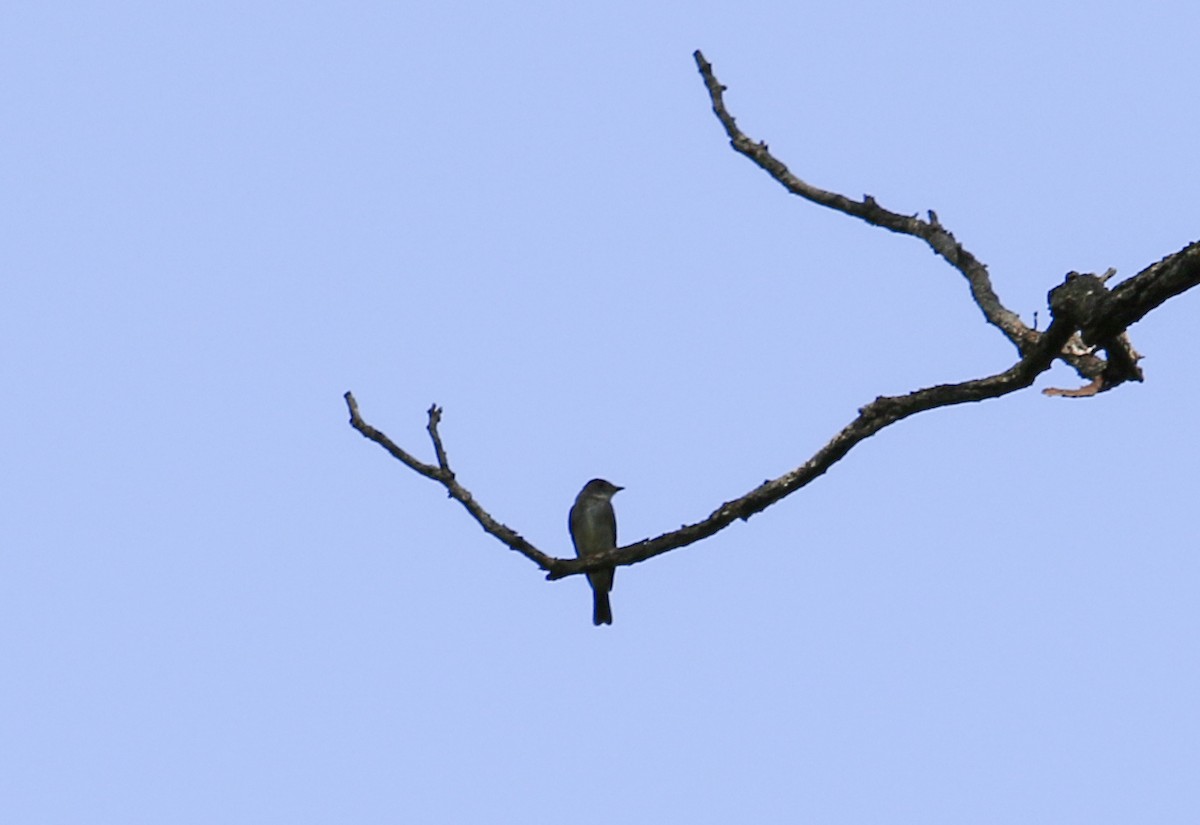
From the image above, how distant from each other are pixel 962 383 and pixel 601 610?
927cm

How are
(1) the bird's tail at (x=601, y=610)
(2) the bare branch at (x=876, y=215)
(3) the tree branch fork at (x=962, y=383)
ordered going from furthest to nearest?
(1) the bird's tail at (x=601, y=610), (2) the bare branch at (x=876, y=215), (3) the tree branch fork at (x=962, y=383)

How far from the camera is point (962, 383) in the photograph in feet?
17.9

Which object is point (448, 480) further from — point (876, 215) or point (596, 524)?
point (596, 524)

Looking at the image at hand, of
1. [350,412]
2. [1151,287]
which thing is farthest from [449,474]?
[1151,287]

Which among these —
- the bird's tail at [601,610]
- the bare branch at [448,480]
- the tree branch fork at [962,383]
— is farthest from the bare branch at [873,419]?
the bird's tail at [601,610]

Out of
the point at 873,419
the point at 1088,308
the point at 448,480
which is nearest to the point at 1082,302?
the point at 1088,308

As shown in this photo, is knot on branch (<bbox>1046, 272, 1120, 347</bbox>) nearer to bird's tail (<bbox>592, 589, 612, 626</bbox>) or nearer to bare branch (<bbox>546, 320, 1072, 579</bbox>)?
bare branch (<bbox>546, 320, 1072, 579</bbox>)

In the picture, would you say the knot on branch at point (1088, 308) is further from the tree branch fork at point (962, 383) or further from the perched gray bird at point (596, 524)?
the perched gray bird at point (596, 524)

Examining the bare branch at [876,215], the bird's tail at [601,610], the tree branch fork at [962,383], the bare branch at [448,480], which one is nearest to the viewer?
the tree branch fork at [962,383]

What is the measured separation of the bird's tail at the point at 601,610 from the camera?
14383mm

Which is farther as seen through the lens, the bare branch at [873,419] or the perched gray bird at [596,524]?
the perched gray bird at [596,524]

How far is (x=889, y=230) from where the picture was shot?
245 inches

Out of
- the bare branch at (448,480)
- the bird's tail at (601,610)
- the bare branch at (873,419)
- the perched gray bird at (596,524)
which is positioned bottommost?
the bare branch at (873,419)

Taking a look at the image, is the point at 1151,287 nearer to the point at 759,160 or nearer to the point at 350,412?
the point at 759,160
